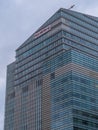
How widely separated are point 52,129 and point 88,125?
679 inches

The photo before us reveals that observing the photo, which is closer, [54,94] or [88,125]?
[88,125]

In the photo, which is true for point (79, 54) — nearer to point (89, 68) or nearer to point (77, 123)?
point (89, 68)

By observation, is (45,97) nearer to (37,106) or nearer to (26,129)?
(37,106)

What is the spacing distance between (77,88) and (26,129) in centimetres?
4318

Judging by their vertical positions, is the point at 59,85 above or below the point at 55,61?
below

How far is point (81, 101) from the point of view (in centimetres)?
17125

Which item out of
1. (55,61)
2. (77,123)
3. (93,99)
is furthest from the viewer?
(55,61)

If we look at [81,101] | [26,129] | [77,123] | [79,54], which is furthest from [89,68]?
[26,129]

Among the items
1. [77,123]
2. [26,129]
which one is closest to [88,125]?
[77,123]

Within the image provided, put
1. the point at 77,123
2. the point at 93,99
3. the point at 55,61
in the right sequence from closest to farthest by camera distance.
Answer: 1. the point at 77,123
2. the point at 93,99
3. the point at 55,61

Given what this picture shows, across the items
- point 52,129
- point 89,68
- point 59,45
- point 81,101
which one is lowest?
point 52,129

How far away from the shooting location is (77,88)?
566ft

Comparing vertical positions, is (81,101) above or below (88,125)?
above

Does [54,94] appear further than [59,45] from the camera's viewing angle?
No
